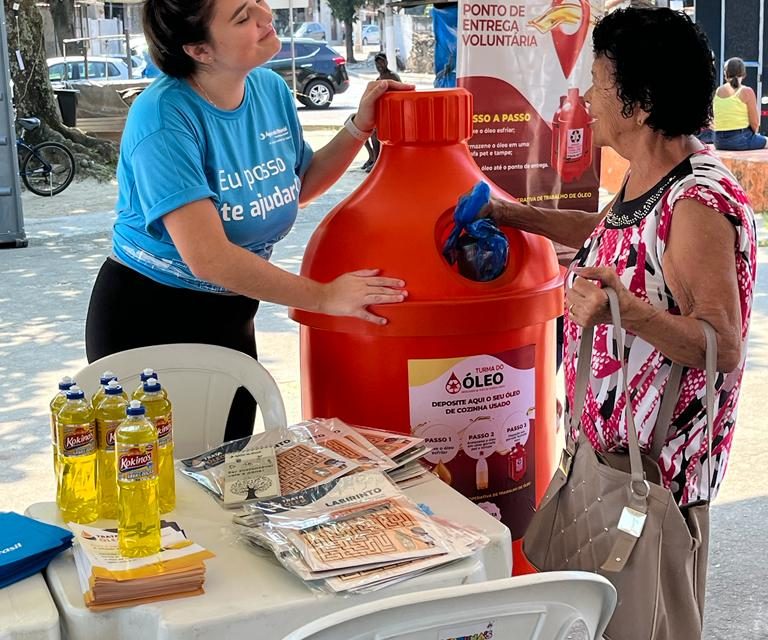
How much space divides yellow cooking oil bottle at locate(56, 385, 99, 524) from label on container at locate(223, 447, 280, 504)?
0.22 metres

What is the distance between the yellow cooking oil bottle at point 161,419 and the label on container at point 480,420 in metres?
0.58

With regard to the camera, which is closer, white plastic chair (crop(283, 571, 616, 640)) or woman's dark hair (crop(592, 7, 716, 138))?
white plastic chair (crop(283, 571, 616, 640))

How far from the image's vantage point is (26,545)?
5.01ft

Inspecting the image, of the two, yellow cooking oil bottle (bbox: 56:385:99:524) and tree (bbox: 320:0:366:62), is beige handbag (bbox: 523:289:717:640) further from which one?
tree (bbox: 320:0:366:62)

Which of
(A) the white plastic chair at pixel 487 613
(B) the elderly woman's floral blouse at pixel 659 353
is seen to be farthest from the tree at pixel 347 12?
(A) the white plastic chair at pixel 487 613

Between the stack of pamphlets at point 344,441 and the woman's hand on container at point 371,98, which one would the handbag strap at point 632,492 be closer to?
the stack of pamphlets at point 344,441

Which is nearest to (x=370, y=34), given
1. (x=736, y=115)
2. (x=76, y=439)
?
(x=736, y=115)

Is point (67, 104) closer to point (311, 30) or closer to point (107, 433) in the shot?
point (107, 433)

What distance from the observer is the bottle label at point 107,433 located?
5.25 ft

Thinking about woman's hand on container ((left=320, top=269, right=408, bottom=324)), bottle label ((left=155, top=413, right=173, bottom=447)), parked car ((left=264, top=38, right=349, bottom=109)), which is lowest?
bottle label ((left=155, top=413, right=173, bottom=447))

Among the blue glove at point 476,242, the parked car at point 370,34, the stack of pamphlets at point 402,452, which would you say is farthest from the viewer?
the parked car at point 370,34

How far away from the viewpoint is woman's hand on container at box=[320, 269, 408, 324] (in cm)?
204

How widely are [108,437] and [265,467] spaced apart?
30cm

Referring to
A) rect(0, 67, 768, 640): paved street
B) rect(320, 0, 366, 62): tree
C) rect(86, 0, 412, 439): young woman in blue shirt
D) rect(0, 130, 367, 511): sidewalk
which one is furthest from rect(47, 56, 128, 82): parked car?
rect(86, 0, 412, 439): young woman in blue shirt
